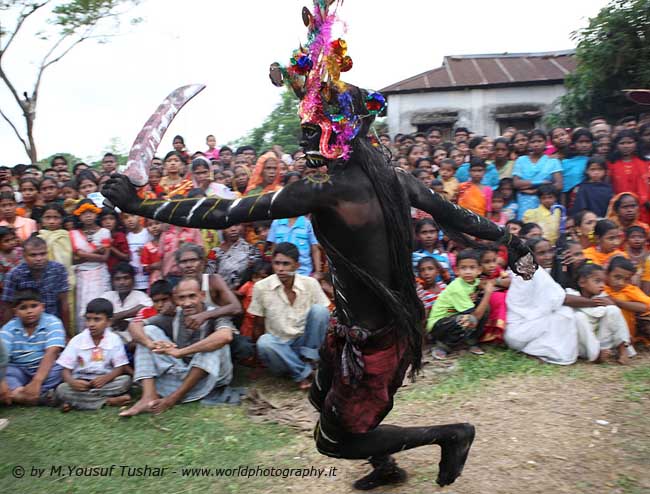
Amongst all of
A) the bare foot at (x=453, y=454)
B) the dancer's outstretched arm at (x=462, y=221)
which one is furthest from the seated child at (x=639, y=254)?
the bare foot at (x=453, y=454)

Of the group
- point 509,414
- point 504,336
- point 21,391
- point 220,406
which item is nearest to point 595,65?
point 504,336

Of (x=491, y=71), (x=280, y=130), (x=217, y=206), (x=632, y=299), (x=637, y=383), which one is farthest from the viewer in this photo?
(x=491, y=71)

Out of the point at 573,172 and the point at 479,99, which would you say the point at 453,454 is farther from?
the point at 479,99

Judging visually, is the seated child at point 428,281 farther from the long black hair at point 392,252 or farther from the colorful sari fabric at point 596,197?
the long black hair at point 392,252

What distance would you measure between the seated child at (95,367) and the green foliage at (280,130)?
29.7ft

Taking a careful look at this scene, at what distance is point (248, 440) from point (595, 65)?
10.4m

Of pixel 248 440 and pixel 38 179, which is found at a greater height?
pixel 38 179

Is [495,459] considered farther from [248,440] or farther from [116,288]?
[116,288]

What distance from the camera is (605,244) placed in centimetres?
543

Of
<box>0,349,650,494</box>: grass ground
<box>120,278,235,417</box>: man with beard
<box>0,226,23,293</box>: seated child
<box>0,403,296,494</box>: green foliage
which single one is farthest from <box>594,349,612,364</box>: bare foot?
<box>0,226,23,293</box>: seated child

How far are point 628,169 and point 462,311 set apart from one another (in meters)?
2.91

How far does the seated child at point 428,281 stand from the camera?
5364 mm

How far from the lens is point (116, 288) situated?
5.44 metres

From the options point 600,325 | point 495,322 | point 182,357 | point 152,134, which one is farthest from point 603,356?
point 152,134
